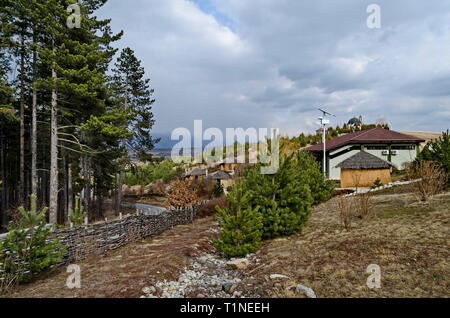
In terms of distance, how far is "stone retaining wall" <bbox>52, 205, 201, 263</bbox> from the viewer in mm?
8578

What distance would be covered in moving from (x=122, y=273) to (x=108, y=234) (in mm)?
3967

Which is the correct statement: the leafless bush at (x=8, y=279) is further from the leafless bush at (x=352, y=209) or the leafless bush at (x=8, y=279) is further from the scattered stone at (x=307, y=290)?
the leafless bush at (x=352, y=209)

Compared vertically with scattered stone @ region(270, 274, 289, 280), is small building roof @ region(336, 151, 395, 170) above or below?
above

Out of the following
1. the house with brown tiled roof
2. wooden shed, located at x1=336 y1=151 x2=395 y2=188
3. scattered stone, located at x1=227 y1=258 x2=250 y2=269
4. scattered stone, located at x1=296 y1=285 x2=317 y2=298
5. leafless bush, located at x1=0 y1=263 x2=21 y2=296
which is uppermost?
the house with brown tiled roof

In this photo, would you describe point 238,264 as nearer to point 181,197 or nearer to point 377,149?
point 181,197

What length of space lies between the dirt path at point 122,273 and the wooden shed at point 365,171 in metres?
17.7

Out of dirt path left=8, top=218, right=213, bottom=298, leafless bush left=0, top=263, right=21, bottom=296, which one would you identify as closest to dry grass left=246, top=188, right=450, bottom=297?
dirt path left=8, top=218, right=213, bottom=298

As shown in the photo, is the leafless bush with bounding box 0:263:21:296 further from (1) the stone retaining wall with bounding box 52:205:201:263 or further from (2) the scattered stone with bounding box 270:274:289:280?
(2) the scattered stone with bounding box 270:274:289:280

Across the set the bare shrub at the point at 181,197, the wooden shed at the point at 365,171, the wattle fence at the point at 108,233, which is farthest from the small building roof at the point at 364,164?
the wattle fence at the point at 108,233

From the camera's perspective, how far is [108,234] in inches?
397

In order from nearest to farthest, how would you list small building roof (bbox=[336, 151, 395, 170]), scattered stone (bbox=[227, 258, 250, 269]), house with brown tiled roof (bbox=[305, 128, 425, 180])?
scattered stone (bbox=[227, 258, 250, 269])
small building roof (bbox=[336, 151, 395, 170])
house with brown tiled roof (bbox=[305, 128, 425, 180])

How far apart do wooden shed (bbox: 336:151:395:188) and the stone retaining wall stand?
1668 centimetres

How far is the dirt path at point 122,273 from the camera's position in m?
5.51
